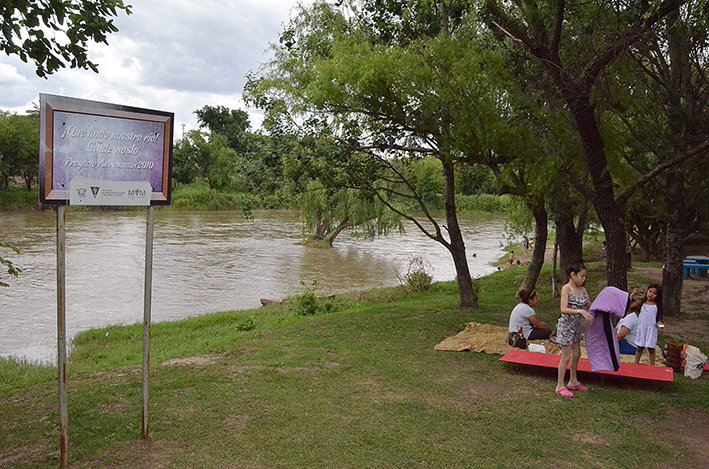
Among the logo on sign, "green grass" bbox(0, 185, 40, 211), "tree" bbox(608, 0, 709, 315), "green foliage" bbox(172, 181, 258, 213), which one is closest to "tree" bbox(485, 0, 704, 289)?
"tree" bbox(608, 0, 709, 315)

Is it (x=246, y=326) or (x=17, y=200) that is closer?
(x=246, y=326)

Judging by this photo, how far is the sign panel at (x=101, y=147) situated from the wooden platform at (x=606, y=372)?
15.6 feet

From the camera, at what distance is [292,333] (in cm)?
1027

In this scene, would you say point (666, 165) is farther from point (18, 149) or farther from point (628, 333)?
point (18, 149)

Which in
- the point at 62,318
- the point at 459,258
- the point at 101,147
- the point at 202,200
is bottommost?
the point at 202,200

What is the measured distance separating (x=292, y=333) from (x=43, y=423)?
17.1 feet

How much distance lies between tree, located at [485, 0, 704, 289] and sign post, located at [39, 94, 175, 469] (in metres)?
5.74

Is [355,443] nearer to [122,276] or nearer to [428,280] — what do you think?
[428,280]

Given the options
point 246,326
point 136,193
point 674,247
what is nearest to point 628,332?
point 674,247

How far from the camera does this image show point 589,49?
32.8 ft

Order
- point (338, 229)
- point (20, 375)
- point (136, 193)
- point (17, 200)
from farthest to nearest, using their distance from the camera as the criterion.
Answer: point (17, 200) → point (338, 229) → point (20, 375) → point (136, 193)

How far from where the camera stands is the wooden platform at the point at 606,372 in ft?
22.1

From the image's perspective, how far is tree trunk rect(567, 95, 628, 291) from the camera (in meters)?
9.05

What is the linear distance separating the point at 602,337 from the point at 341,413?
9.90 feet
